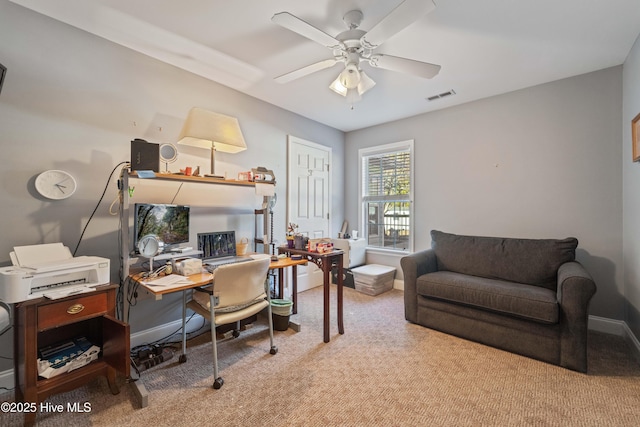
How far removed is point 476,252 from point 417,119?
2008mm

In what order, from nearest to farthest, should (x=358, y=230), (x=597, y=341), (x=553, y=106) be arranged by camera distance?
(x=597, y=341) < (x=553, y=106) < (x=358, y=230)

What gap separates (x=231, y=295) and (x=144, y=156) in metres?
1.17

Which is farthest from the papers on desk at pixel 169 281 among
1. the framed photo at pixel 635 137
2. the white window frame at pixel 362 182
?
the framed photo at pixel 635 137

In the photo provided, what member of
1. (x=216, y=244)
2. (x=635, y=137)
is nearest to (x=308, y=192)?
(x=216, y=244)

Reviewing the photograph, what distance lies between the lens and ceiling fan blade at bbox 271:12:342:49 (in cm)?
153

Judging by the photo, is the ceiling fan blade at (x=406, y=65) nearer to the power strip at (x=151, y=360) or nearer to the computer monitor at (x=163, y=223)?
the computer monitor at (x=163, y=223)

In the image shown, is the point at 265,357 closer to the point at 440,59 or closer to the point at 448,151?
the point at 440,59

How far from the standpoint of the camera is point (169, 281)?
6.20 feet

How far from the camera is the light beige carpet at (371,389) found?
155 cm

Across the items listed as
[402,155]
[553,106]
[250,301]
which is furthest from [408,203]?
[250,301]

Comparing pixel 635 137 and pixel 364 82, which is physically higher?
pixel 364 82

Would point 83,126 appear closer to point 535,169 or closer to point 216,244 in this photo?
point 216,244

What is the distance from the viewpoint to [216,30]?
207 centimetres

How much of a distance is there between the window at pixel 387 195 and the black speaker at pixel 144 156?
3157 mm
